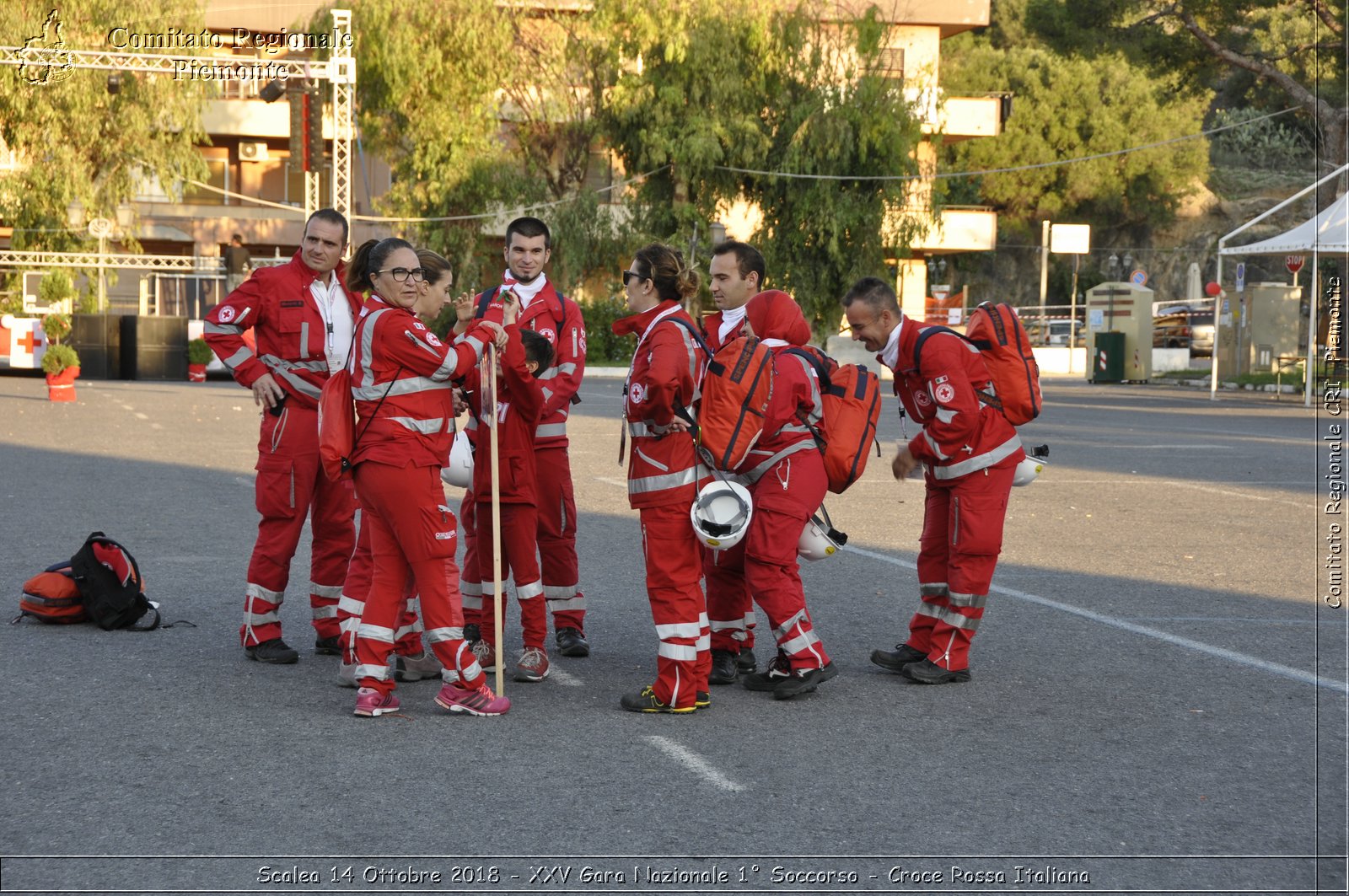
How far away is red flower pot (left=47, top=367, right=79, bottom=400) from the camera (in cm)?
2788

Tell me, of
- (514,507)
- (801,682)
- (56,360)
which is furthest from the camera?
(56,360)

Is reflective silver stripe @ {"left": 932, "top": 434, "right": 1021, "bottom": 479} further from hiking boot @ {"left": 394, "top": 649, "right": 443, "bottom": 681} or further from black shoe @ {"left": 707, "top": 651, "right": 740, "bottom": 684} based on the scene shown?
hiking boot @ {"left": 394, "top": 649, "right": 443, "bottom": 681}

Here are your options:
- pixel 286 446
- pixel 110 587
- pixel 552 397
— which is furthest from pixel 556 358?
pixel 110 587

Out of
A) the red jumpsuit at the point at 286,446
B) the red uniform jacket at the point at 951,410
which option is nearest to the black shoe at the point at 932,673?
the red uniform jacket at the point at 951,410

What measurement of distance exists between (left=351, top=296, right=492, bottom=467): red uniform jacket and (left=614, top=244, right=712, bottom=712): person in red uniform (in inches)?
27.3

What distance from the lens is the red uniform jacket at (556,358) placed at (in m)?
7.16

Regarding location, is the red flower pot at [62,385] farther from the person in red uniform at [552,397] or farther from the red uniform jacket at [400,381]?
the red uniform jacket at [400,381]

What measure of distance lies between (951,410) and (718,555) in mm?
1201

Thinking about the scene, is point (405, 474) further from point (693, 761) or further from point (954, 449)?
point (954, 449)

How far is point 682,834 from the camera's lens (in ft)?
15.5

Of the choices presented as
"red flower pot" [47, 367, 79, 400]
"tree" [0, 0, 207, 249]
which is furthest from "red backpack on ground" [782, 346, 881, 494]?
"tree" [0, 0, 207, 249]

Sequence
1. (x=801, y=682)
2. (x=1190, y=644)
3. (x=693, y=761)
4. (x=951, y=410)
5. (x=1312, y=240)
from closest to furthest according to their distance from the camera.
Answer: (x=693, y=761), (x=801, y=682), (x=951, y=410), (x=1190, y=644), (x=1312, y=240)

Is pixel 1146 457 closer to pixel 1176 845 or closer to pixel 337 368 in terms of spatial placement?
pixel 337 368

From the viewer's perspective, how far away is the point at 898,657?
7.13 m
